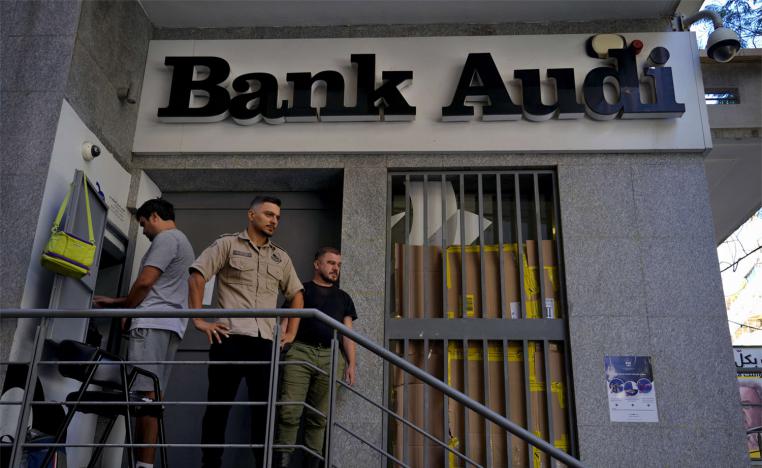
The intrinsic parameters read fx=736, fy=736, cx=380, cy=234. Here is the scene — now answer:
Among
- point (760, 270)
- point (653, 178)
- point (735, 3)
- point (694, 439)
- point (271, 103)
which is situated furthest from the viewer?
point (760, 270)

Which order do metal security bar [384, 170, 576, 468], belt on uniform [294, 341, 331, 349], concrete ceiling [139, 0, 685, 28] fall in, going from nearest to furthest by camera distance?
belt on uniform [294, 341, 331, 349] < metal security bar [384, 170, 576, 468] < concrete ceiling [139, 0, 685, 28]

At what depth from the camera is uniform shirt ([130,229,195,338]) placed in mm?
4316

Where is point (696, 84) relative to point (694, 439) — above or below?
above

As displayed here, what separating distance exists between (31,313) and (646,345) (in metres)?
3.91

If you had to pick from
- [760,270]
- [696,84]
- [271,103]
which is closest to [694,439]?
[696,84]

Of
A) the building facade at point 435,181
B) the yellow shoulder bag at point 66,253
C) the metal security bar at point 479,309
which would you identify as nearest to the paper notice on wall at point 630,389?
the building facade at point 435,181

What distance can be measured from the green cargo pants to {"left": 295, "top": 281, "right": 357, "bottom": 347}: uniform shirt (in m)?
0.06

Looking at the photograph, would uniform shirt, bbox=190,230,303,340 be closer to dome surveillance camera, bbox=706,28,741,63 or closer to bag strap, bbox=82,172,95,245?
bag strap, bbox=82,172,95,245

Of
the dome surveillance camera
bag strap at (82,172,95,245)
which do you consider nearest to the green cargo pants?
bag strap at (82,172,95,245)

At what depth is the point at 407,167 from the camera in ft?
19.1

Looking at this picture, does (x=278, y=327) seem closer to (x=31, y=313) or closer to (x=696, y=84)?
(x=31, y=313)

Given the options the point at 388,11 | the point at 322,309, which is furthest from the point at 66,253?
the point at 388,11

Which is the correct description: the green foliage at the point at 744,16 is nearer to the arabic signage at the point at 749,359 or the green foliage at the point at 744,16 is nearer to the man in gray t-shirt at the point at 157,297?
the arabic signage at the point at 749,359

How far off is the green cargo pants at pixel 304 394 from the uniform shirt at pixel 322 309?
56 millimetres
